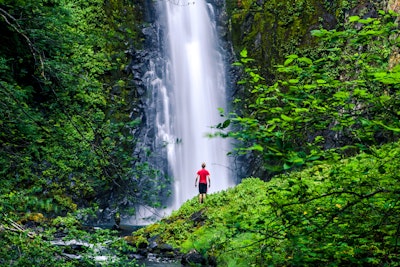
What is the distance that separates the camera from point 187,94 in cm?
2844

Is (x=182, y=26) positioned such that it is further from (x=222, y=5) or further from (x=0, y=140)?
(x=0, y=140)

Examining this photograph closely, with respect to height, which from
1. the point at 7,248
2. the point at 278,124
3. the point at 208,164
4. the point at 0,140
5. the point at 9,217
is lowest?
the point at 7,248

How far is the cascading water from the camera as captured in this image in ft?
84.8

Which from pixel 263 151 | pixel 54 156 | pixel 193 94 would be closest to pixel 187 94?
pixel 193 94

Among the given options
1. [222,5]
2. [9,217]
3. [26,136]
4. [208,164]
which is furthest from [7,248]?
[222,5]

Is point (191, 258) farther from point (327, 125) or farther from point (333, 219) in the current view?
point (327, 125)

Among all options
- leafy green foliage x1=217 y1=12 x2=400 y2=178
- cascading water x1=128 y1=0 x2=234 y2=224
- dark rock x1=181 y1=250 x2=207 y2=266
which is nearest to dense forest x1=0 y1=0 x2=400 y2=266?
leafy green foliage x1=217 y1=12 x2=400 y2=178

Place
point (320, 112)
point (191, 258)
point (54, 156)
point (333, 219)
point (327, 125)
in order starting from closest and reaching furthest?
point (320, 112)
point (327, 125)
point (54, 156)
point (333, 219)
point (191, 258)

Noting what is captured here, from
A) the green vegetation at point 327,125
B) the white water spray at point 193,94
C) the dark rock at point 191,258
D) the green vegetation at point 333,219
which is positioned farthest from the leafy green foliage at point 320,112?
the white water spray at point 193,94

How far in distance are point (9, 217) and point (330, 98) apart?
3138 millimetres

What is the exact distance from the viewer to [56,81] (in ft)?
14.7

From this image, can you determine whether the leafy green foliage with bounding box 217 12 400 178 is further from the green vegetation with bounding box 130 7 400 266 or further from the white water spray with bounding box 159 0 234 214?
Answer: the white water spray with bounding box 159 0 234 214

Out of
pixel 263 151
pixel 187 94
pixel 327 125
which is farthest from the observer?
pixel 187 94

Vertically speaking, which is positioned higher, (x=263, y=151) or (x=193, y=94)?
(x=193, y=94)
